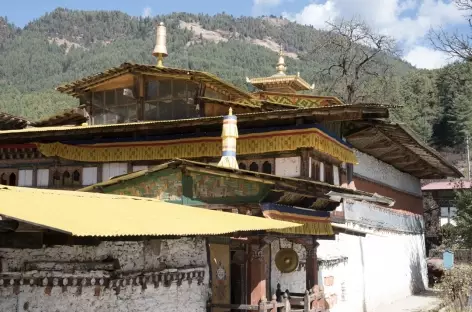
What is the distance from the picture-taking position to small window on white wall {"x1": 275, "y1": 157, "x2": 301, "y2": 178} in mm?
14859

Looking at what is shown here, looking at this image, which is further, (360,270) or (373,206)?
(373,206)

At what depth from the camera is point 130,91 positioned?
17.0m

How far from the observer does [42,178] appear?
17.5m

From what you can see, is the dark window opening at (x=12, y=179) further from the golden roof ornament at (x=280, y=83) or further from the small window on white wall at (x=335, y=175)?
the golden roof ornament at (x=280, y=83)

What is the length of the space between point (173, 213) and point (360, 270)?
11858mm

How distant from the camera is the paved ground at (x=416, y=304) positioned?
2148cm

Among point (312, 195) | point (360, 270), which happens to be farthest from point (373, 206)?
point (312, 195)

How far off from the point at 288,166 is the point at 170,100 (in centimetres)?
392

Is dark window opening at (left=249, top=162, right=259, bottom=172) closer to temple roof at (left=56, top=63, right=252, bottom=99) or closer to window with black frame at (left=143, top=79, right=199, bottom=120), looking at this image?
window with black frame at (left=143, top=79, right=199, bottom=120)

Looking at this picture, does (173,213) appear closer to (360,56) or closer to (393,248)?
(393,248)

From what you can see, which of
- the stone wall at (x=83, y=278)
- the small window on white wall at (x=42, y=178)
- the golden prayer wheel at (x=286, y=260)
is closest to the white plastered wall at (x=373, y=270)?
the golden prayer wheel at (x=286, y=260)

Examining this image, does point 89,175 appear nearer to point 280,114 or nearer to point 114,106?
point 114,106

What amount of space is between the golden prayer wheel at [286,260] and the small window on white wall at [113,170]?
5.18 metres

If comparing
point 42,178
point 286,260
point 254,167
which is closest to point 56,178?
point 42,178
